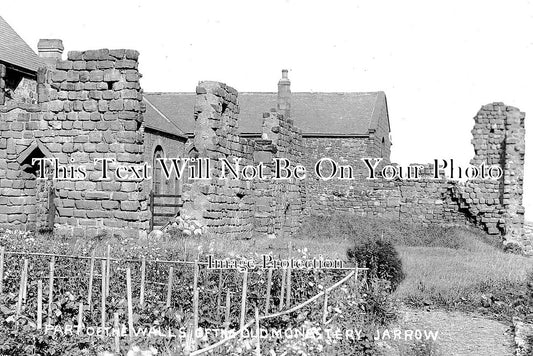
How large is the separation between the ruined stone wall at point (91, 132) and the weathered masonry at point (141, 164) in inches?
0.8

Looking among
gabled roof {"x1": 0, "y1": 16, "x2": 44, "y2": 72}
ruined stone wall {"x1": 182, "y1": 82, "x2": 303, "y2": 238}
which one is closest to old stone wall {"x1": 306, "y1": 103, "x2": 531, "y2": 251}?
ruined stone wall {"x1": 182, "y1": 82, "x2": 303, "y2": 238}

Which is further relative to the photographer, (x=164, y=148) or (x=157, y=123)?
(x=164, y=148)

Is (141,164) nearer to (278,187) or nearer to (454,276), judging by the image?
(278,187)

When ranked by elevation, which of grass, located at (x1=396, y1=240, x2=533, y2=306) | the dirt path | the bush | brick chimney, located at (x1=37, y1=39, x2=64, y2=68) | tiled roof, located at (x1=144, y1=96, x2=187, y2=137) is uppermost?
brick chimney, located at (x1=37, y1=39, x2=64, y2=68)

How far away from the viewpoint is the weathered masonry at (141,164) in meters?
12.1

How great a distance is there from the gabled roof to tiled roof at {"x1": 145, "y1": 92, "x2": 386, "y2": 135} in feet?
32.0

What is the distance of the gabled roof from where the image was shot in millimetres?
24938

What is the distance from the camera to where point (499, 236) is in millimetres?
19984

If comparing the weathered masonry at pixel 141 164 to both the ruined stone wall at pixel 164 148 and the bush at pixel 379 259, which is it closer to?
the ruined stone wall at pixel 164 148

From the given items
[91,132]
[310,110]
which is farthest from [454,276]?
[310,110]

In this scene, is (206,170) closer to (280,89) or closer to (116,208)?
(116,208)

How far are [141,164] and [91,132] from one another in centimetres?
116

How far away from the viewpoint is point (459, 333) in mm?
8531

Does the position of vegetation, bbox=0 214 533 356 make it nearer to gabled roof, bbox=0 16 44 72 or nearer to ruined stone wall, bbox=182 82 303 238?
ruined stone wall, bbox=182 82 303 238
